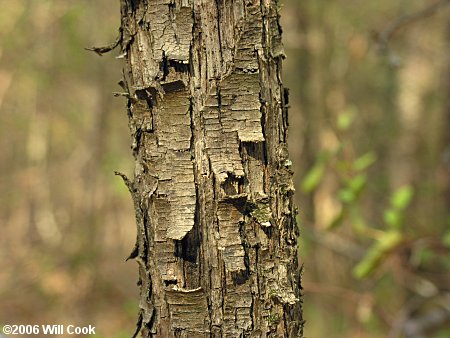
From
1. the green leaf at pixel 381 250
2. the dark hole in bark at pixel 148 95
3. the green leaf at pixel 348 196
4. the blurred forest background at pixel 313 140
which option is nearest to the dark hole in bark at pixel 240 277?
the dark hole in bark at pixel 148 95

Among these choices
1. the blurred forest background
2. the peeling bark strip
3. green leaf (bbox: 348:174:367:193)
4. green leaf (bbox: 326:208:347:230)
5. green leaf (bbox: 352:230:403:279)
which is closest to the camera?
the peeling bark strip

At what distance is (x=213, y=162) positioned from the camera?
1.34 metres

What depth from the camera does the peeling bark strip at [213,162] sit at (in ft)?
4.35

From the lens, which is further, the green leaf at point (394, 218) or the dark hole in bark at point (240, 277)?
the green leaf at point (394, 218)

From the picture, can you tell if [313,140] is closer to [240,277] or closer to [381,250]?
[381,250]

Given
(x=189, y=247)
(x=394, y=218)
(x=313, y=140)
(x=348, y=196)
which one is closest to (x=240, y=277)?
(x=189, y=247)

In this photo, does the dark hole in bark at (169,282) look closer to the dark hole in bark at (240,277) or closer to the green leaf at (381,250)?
the dark hole in bark at (240,277)

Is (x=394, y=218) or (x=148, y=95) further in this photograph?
(x=394, y=218)

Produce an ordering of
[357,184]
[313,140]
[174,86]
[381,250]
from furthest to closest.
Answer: [313,140] < [381,250] < [357,184] < [174,86]

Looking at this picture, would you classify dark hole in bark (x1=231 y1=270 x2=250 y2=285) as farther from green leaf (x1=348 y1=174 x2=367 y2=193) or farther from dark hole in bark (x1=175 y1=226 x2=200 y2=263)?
green leaf (x1=348 y1=174 x2=367 y2=193)

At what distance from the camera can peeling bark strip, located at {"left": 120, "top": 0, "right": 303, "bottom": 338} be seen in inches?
52.2

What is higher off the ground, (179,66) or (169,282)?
(179,66)

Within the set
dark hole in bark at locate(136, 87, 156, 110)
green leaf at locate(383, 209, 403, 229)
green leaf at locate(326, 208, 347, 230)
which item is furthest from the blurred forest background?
dark hole in bark at locate(136, 87, 156, 110)

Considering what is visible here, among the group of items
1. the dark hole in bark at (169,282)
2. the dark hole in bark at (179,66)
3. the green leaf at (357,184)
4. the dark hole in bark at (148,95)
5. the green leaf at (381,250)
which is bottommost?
the green leaf at (381,250)
